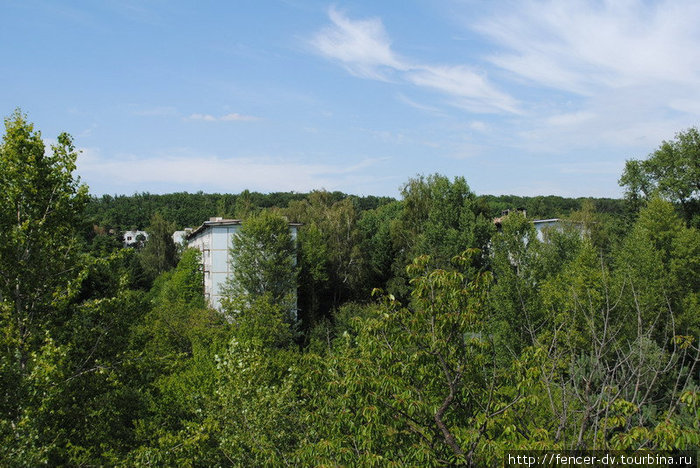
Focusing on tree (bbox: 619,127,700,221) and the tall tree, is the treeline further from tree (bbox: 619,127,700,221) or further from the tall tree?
the tall tree

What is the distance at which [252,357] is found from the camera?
15.6 meters

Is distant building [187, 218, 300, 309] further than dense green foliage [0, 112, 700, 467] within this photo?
Yes

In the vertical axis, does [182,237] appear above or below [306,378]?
above

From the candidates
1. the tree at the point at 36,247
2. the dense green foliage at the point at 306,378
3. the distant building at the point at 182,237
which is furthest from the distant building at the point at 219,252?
the tree at the point at 36,247

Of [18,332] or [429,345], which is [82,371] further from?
[429,345]

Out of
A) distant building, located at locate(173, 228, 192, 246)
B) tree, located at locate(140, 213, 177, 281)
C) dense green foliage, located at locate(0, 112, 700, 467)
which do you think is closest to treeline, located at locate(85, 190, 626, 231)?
distant building, located at locate(173, 228, 192, 246)

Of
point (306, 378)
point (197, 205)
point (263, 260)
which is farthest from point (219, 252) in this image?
point (197, 205)

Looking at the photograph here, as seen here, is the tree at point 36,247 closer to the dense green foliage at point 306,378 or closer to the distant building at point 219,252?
the dense green foliage at point 306,378

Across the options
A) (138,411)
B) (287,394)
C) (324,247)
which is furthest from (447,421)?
(324,247)

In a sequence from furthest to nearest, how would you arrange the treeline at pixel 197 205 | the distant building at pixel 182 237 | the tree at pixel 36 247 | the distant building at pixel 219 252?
the treeline at pixel 197 205
the distant building at pixel 182 237
the distant building at pixel 219 252
the tree at pixel 36 247

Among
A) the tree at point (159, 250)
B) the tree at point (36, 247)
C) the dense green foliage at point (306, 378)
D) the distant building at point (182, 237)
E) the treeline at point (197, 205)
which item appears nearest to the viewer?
the dense green foliage at point (306, 378)

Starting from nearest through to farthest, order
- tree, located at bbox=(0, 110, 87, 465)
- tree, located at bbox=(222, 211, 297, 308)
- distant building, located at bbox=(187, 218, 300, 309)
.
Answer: tree, located at bbox=(0, 110, 87, 465) → tree, located at bbox=(222, 211, 297, 308) → distant building, located at bbox=(187, 218, 300, 309)

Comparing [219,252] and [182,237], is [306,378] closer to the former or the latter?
[219,252]

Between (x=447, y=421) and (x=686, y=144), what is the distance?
4872 centimetres
